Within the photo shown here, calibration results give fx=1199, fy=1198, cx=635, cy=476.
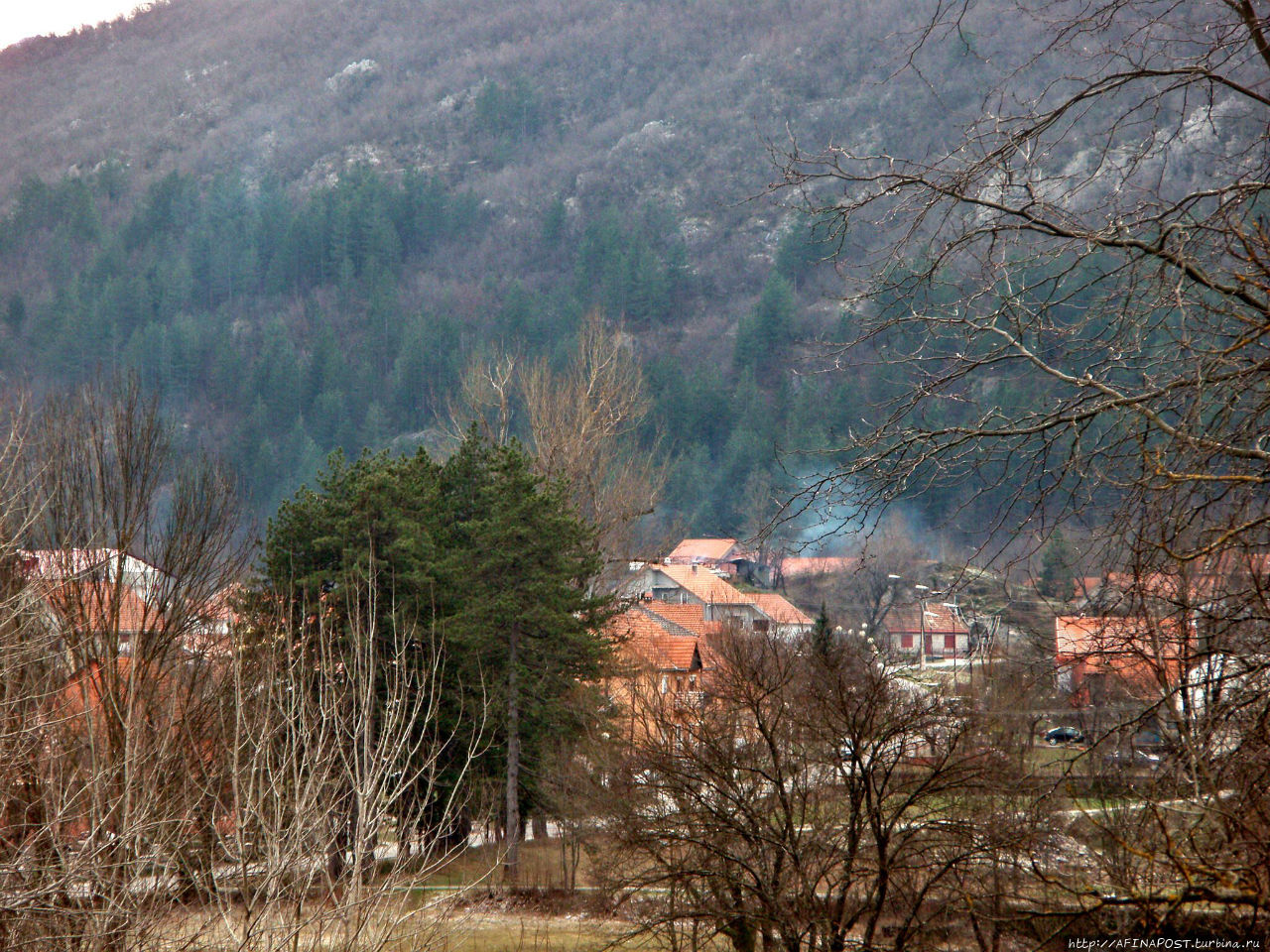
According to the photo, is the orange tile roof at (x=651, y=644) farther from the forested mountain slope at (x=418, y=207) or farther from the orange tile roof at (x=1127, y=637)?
the orange tile roof at (x=1127, y=637)

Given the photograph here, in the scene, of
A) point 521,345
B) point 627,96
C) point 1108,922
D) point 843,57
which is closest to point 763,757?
point 1108,922

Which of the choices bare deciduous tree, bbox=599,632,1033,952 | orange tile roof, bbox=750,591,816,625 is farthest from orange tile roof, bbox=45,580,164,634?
orange tile roof, bbox=750,591,816,625

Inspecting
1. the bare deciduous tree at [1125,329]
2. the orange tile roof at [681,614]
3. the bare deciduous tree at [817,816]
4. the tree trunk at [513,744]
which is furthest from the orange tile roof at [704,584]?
the bare deciduous tree at [1125,329]

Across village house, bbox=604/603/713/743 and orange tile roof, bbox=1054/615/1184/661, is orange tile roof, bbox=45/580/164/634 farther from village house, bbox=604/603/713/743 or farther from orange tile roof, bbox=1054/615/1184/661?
orange tile roof, bbox=1054/615/1184/661

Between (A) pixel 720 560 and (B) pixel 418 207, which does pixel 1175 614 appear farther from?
(B) pixel 418 207

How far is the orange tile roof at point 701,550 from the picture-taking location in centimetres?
8550

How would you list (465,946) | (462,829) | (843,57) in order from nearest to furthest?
1. (465,946)
2. (462,829)
3. (843,57)

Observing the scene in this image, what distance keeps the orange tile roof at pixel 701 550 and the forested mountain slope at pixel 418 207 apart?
307cm

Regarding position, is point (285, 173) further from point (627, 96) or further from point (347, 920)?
point (347, 920)

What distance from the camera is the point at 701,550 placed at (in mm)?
89688

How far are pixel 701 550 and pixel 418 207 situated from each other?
5581cm

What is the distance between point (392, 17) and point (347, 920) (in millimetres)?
198947

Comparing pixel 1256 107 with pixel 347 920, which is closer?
pixel 1256 107

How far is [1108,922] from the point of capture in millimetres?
6488
